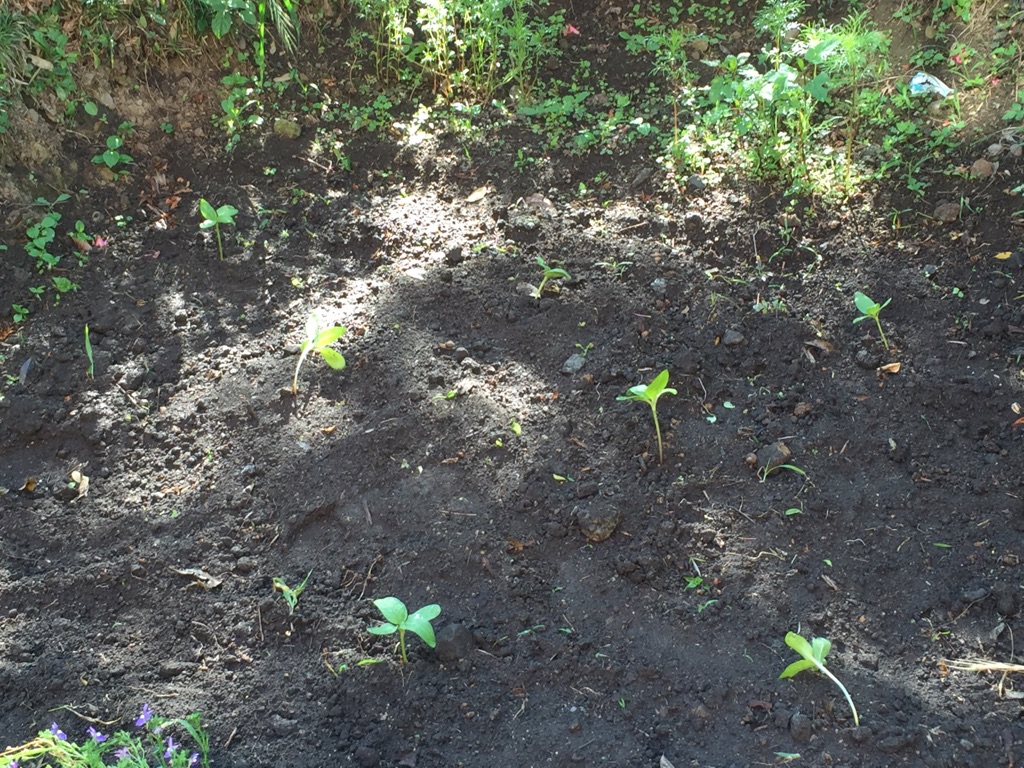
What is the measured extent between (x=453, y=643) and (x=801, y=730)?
868 mm

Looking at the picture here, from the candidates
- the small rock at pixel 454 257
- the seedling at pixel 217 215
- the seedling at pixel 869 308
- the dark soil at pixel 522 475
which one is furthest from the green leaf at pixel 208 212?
the seedling at pixel 869 308

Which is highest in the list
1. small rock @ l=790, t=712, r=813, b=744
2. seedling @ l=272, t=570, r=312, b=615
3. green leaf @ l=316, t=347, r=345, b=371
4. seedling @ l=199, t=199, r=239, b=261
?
seedling @ l=199, t=199, r=239, b=261

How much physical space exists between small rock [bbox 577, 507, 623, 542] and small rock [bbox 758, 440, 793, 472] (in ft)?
1.60

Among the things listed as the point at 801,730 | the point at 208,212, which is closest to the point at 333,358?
the point at 208,212

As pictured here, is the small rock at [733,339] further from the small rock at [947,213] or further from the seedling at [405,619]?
the seedling at [405,619]

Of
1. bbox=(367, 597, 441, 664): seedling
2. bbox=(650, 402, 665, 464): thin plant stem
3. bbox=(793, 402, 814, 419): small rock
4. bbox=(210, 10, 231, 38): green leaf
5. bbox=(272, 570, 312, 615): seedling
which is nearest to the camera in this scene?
bbox=(367, 597, 441, 664): seedling

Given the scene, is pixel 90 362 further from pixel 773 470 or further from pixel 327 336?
pixel 773 470

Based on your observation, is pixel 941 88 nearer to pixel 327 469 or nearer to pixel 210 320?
pixel 327 469

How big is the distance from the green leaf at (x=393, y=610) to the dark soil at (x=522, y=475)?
159mm

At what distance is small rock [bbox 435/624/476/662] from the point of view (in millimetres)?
2166

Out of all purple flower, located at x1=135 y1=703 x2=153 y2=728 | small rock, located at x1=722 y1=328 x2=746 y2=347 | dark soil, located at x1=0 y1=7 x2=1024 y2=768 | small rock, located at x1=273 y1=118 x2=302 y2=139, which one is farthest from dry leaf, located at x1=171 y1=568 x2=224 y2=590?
small rock, located at x1=273 y1=118 x2=302 y2=139

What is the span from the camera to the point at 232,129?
3.59 meters

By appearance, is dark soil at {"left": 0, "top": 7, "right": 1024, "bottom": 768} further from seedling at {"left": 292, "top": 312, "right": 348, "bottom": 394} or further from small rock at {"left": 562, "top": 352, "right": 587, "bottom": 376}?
seedling at {"left": 292, "top": 312, "right": 348, "bottom": 394}

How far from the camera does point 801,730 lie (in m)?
1.98
